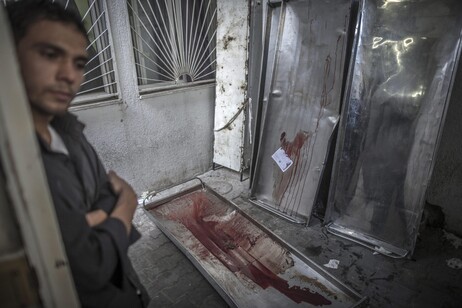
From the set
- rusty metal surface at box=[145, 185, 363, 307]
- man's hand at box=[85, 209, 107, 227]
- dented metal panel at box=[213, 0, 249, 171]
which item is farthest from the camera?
dented metal panel at box=[213, 0, 249, 171]

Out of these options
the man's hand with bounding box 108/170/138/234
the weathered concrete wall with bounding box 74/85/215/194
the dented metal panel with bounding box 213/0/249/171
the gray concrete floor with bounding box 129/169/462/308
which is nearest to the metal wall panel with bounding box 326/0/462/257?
the gray concrete floor with bounding box 129/169/462/308

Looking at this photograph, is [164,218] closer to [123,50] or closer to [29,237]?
[123,50]

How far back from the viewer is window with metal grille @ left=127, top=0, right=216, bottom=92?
2.86 metres

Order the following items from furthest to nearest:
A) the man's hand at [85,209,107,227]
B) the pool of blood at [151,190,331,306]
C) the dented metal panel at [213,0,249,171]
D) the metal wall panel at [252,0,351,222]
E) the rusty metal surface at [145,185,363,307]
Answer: the dented metal panel at [213,0,249,171] → the metal wall panel at [252,0,351,222] → the pool of blood at [151,190,331,306] → the rusty metal surface at [145,185,363,307] → the man's hand at [85,209,107,227]

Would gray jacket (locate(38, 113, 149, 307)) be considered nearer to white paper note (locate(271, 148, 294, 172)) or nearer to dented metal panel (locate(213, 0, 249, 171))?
white paper note (locate(271, 148, 294, 172))

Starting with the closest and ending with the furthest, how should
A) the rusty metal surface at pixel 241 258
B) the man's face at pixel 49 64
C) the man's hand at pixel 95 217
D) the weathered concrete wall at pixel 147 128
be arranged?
the man's face at pixel 49 64 → the man's hand at pixel 95 217 → the rusty metal surface at pixel 241 258 → the weathered concrete wall at pixel 147 128

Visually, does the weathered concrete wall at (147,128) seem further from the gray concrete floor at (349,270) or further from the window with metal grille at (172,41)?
the gray concrete floor at (349,270)

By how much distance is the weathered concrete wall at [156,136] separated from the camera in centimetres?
275

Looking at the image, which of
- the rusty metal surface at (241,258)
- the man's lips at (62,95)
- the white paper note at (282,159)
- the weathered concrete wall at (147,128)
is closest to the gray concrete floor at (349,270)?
the rusty metal surface at (241,258)

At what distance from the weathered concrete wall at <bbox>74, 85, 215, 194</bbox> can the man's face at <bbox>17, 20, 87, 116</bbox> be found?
1.94 m

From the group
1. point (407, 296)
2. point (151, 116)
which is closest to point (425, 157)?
point (407, 296)

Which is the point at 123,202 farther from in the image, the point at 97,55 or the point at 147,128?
the point at 147,128

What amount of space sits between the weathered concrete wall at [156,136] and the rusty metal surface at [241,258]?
53cm

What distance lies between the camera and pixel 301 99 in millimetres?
2578
